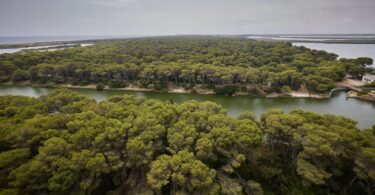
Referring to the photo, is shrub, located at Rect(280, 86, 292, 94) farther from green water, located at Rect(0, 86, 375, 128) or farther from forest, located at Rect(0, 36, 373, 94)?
green water, located at Rect(0, 86, 375, 128)

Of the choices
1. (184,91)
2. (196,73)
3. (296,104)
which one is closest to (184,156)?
(296,104)

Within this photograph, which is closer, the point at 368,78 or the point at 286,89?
the point at 286,89

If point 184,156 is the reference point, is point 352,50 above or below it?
above

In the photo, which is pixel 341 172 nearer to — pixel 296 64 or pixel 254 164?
pixel 254 164

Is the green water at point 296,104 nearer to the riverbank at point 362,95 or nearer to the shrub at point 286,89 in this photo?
the riverbank at point 362,95

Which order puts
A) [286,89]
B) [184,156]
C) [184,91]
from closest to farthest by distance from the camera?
1. [184,156]
2. [286,89]
3. [184,91]

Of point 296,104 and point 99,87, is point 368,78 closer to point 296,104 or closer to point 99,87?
point 296,104

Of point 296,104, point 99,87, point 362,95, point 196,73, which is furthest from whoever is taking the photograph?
point 196,73

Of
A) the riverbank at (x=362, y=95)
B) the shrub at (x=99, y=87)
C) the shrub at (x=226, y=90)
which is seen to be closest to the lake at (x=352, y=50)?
the riverbank at (x=362, y=95)

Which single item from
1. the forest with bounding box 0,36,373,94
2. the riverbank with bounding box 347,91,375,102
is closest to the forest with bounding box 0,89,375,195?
the forest with bounding box 0,36,373,94
